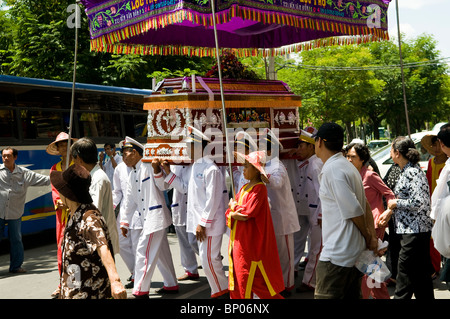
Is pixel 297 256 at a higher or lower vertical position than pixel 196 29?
lower

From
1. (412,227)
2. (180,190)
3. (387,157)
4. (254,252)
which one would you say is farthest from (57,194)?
(387,157)

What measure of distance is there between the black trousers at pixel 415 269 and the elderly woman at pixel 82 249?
312 cm

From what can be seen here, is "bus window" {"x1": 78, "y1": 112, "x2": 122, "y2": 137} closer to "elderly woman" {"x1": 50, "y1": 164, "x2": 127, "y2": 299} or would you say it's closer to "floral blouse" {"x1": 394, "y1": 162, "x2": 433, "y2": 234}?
"floral blouse" {"x1": 394, "y1": 162, "x2": 433, "y2": 234}

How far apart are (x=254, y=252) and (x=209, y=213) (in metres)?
0.91

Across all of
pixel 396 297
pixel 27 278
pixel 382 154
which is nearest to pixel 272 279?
pixel 396 297

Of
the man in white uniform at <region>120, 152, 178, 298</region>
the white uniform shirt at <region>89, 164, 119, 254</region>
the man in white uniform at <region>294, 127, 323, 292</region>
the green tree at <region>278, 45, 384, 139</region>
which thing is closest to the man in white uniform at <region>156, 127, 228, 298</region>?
the man in white uniform at <region>120, 152, 178, 298</region>

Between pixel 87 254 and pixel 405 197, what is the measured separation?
3387 millimetres

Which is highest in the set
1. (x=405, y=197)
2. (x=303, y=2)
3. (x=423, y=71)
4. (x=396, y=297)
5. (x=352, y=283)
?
(x=423, y=71)

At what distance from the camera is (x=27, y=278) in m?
8.28

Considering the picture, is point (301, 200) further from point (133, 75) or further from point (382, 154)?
point (133, 75)

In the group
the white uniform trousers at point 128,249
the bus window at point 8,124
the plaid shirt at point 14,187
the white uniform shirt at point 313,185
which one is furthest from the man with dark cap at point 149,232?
the bus window at point 8,124

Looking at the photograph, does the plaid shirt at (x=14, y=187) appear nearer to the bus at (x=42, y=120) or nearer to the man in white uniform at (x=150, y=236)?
the bus at (x=42, y=120)

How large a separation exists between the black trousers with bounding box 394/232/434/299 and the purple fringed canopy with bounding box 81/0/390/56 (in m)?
2.85

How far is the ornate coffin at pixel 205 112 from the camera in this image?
6879mm
